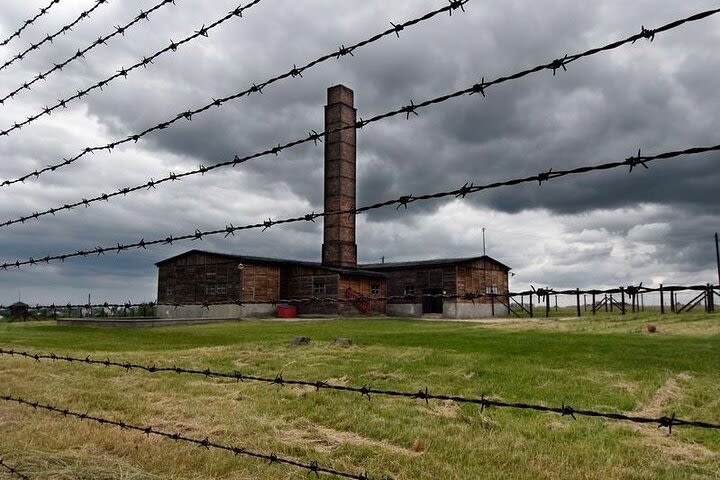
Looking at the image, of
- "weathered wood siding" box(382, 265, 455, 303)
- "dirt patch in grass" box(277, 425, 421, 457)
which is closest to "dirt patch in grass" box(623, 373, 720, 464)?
"dirt patch in grass" box(277, 425, 421, 457)

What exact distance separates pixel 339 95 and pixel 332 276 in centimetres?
1620

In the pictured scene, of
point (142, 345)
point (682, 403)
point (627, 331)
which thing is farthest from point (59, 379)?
point (627, 331)

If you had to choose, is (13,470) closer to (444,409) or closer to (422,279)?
(444,409)

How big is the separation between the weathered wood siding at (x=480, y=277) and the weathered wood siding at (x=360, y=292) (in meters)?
7.25

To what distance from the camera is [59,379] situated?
11125mm

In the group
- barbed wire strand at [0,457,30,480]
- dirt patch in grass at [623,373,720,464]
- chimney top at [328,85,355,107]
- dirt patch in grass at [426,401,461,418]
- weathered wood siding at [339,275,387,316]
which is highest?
chimney top at [328,85,355,107]

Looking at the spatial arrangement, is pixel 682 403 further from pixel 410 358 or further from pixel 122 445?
pixel 122 445

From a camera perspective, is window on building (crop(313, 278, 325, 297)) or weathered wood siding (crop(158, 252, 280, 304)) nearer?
weathered wood siding (crop(158, 252, 280, 304))

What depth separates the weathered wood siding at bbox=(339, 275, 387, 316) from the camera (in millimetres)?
44844

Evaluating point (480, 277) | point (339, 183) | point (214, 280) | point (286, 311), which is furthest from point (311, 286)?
point (480, 277)

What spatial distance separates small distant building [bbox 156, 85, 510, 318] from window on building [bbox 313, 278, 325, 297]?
8 cm

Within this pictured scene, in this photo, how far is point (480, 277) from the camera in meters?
50.8

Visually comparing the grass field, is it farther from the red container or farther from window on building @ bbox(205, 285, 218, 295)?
window on building @ bbox(205, 285, 218, 295)

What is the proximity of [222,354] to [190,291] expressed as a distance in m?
34.5
